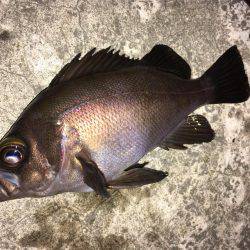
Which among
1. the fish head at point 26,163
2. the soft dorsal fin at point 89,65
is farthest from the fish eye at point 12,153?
the soft dorsal fin at point 89,65

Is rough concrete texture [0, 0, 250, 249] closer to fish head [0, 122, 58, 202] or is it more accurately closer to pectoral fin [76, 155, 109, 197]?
fish head [0, 122, 58, 202]

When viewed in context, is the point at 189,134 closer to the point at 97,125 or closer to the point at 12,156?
the point at 97,125

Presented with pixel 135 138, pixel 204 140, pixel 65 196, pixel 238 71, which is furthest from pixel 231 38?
pixel 65 196

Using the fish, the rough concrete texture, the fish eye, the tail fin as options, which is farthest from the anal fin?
the fish eye

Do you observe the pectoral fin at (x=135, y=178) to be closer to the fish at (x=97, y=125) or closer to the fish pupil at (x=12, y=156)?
the fish at (x=97, y=125)

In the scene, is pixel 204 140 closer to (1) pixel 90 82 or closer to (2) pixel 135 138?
(2) pixel 135 138

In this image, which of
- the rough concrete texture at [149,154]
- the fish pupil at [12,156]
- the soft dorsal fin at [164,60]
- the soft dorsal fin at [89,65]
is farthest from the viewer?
the rough concrete texture at [149,154]
